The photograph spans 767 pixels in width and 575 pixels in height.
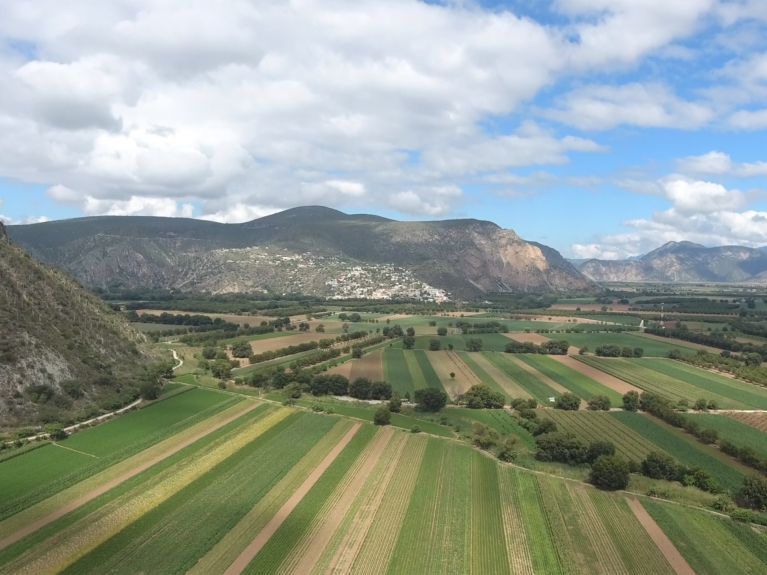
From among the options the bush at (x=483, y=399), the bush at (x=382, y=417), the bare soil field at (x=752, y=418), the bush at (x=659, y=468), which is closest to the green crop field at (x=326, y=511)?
the bush at (x=382, y=417)

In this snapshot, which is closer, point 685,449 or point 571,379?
point 685,449

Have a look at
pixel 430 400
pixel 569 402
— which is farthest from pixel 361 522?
pixel 569 402

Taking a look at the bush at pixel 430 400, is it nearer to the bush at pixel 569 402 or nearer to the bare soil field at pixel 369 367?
the bare soil field at pixel 369 367

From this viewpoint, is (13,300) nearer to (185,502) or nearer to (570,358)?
(185,502)

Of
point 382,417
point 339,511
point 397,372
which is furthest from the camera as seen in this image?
point 397,372

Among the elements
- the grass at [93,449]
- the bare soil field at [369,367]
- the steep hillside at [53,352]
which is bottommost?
the grass at [93,449]

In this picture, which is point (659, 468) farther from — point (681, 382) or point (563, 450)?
point (681, 382)
